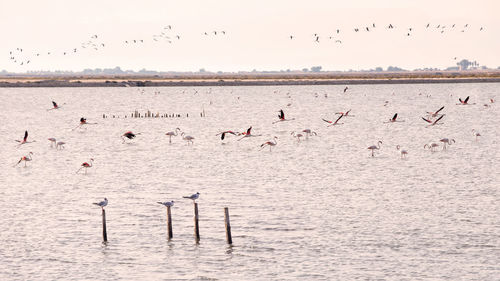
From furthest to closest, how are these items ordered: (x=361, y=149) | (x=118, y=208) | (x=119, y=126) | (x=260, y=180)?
(x=119, y=126) < (x=361, y=149) < (x=260, y=180) < (x=118, y=208)

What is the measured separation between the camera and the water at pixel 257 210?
28.5 meters

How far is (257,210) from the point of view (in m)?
37.6

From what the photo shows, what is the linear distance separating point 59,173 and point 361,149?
2633 cm

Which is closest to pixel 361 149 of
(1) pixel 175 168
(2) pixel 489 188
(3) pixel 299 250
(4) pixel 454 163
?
(4) pixel 454 163

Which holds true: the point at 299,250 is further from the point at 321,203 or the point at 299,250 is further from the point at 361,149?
the point at 361,149

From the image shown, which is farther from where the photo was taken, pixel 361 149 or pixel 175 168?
pixel 361 149

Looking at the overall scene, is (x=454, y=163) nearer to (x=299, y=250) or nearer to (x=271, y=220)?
(x=271, y=220)

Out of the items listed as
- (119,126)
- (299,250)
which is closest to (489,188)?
(299,250)

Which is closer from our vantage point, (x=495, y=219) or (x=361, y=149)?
(x=495, y=219)

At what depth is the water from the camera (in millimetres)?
28516

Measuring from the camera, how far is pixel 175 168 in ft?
179

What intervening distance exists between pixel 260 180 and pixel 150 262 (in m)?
19.8

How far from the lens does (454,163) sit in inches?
2197

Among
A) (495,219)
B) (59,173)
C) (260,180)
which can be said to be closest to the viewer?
(495,219)
